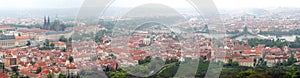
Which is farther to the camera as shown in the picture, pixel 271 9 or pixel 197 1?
pixel 271 9

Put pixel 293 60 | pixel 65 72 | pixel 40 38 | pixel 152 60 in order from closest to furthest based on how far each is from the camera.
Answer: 1. pixel 65 72
2. pixel 152 60
3. pixel 293 60
4. pixel 40 38

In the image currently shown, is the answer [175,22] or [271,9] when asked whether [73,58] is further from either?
[271,9]

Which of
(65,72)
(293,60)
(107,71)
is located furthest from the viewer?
(293,60)

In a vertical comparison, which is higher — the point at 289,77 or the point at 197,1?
the point at 197,1

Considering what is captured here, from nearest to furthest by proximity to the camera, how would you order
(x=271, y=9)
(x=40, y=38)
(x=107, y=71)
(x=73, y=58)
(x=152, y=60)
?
(x=107, y=71) < (x=152, y=60) < (x=73, y=58) < (x=40, y=38) < (x=271, y=9)

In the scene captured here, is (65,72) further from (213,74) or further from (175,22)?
(175,22)

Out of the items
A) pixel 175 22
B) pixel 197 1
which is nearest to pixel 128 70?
pixel 197 1

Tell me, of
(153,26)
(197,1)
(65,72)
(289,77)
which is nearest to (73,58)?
(65,72)

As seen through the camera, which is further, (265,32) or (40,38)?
(265,32)

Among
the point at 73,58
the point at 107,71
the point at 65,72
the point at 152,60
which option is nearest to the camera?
the point at 107,71
